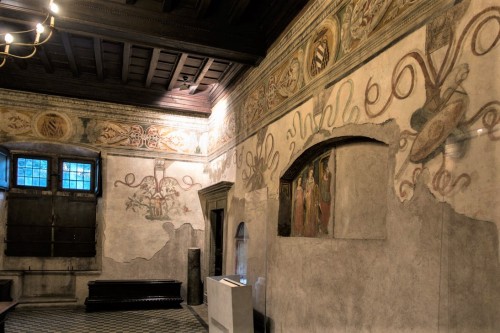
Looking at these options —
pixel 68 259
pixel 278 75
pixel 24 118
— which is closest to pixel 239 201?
pixel 278 75

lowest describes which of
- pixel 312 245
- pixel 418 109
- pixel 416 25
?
pixel 312 245

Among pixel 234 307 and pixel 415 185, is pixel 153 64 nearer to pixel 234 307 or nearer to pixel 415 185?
pixel 234 307

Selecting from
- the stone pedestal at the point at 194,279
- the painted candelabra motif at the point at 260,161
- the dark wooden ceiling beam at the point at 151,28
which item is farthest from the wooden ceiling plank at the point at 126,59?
the stone pedestal at the point at 194,279

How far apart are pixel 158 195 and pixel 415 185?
6899 mm

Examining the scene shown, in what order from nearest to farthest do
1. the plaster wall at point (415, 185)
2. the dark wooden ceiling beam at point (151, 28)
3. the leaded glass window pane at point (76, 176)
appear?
the plaster wall at point (415, 185) < the dark wooden ceiling beam at point (151, 28) < the leaded glass window pane at point (76, 176)

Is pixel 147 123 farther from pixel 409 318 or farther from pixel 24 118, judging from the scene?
pixel 409 318

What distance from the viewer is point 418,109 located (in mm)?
2863

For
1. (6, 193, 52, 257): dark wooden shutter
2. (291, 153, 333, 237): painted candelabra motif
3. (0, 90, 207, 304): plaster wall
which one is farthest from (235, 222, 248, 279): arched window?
(6, 193, 52, 257): dark wooden shutter

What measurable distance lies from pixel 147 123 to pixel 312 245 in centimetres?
592

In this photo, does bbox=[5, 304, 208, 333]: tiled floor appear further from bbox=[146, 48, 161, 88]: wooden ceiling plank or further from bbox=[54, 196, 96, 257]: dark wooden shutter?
bbox=[146, 48, 161, 88]: wooden ceiling plank

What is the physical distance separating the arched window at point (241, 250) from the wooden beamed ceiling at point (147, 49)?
2.80 metres

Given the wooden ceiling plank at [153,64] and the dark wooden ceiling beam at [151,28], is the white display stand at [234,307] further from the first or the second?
the wooden ceiling plank at [153,64]

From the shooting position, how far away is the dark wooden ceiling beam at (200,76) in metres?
7.01

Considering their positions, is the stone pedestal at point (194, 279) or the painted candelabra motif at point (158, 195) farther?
the painted candelabra motif at point (158, 195)
